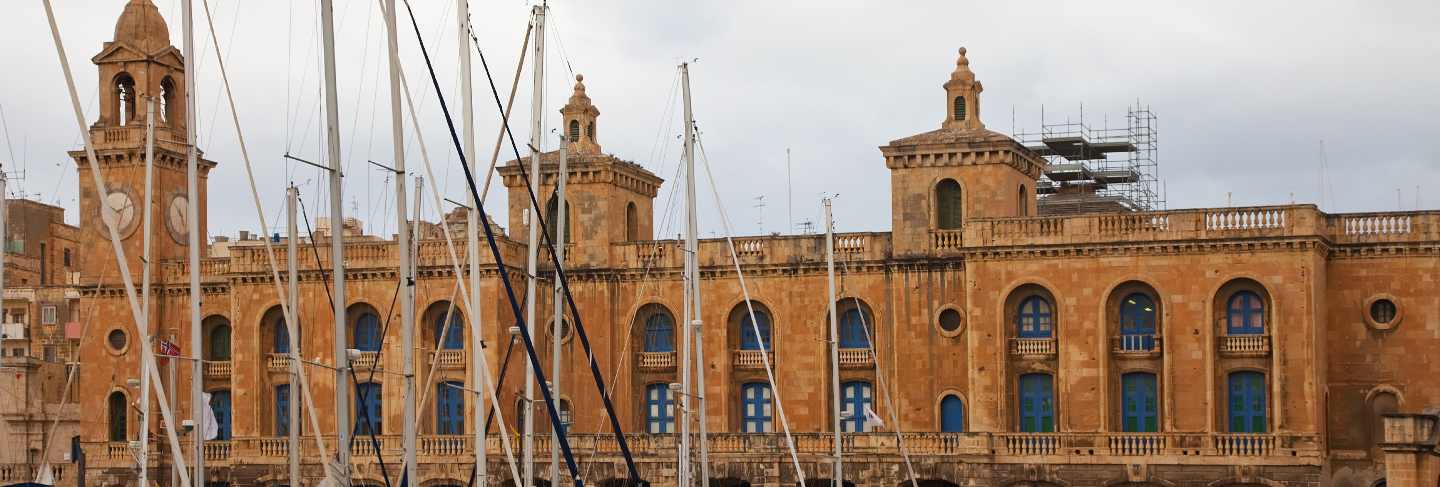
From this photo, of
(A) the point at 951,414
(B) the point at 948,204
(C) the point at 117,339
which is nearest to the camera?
(A) the point at 951,414

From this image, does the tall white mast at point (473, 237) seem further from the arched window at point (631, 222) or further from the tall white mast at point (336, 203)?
the arched window at point (631, 222)

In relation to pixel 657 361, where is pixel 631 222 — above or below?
above

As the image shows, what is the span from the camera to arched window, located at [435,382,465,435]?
5997 cm

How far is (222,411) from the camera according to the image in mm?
63469

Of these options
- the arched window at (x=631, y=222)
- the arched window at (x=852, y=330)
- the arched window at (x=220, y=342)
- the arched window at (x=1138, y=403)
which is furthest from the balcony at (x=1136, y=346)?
the arched window at (x=220, y=342)

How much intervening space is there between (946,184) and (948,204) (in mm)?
515

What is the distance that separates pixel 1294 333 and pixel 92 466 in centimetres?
3316

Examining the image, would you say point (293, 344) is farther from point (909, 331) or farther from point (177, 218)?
point (177, 218)

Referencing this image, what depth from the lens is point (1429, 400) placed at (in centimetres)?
5350

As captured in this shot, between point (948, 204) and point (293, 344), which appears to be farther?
point (948, 204)

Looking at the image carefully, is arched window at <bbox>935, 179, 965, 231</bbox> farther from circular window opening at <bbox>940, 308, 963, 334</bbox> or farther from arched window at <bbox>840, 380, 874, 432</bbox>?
arched window at <bbox>840, 380, 874, 432</bbox>

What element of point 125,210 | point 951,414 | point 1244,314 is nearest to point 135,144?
point 125,210

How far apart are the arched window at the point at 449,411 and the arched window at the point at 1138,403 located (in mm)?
17401

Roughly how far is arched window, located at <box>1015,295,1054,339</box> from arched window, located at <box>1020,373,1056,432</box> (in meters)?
1.01
